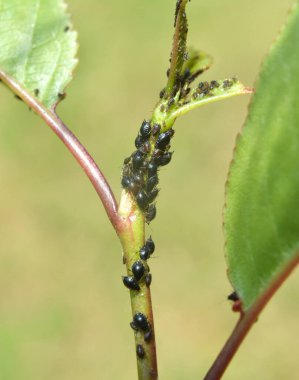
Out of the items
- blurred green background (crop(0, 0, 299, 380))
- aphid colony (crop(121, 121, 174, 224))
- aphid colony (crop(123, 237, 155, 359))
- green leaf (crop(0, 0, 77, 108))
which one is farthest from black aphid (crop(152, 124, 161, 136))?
blurred green background (crop(0, 0, 299, 380))

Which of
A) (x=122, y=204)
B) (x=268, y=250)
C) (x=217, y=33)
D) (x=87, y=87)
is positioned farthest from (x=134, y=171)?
(x=217, y=33)

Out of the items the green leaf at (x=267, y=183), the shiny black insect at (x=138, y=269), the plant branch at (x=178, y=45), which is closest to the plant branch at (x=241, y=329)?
the green leaf at (x=267, y=183)

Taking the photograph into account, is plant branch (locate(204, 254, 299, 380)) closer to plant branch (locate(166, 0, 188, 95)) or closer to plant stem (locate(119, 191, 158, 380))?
plant stem (locate(119, 191, 158, 380))

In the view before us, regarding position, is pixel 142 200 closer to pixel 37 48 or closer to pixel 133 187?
pixel 133 187

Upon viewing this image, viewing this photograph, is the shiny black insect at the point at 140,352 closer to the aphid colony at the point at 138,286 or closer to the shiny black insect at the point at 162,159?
the aphid colony at the point at 138,286

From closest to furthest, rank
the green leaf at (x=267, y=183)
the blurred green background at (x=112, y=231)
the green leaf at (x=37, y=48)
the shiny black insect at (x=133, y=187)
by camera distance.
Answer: the green leaf at (x=267, y=183), the shiny black insect at (x=133, y=187), the green leaf at (x=37, y=48), the blurred green background at (x=112, y=231)

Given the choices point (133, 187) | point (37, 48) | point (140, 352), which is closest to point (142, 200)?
point (133, 187)

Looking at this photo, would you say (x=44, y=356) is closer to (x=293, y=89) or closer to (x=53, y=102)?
(x=53, y=102)
